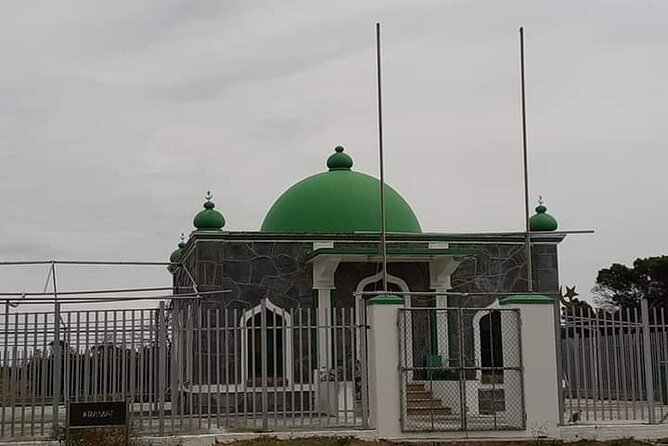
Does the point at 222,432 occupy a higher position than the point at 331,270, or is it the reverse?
the point at 331,270

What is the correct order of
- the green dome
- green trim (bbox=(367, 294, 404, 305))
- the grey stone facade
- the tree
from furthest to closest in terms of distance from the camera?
the tree < the green dome < the grey stone facade < green trim (bbox=(367, 294, 404, 305))

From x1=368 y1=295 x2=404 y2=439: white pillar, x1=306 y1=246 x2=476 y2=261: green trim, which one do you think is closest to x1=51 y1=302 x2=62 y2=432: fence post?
x1=368 y1=295 x2=404 y2=439: white pillar

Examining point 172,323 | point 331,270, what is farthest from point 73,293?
point 331,270

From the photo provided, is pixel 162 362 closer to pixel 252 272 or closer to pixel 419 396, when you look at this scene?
pixel 419 396

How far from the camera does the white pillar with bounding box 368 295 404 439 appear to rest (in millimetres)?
15109

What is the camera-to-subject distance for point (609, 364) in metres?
16.5

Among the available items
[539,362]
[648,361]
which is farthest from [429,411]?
[648,361]

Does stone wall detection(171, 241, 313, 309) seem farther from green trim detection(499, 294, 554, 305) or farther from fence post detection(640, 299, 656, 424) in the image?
fence post detection(640, 299, 656, 424)

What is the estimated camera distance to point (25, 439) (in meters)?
14.5

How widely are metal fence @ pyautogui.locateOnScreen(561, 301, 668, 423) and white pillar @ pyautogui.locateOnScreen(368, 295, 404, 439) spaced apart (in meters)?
2.95

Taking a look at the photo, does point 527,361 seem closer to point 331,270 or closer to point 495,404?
point 495,404

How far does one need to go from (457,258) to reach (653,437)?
285 inches

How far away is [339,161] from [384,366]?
36.6 feet

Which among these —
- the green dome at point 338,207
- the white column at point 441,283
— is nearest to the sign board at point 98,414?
the white column at point 441,283
